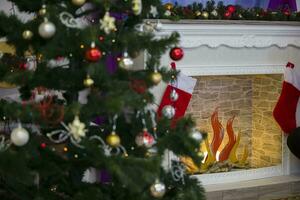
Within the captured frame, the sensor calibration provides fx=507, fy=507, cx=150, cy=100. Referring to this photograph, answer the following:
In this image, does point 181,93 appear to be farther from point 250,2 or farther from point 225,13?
point 250,2

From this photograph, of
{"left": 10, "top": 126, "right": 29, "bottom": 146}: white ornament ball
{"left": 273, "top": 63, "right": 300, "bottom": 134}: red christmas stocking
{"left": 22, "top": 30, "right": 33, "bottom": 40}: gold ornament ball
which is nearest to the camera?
{"left": 10, "top": 126, "right": 29, "bottom": 146}: white ornament ball

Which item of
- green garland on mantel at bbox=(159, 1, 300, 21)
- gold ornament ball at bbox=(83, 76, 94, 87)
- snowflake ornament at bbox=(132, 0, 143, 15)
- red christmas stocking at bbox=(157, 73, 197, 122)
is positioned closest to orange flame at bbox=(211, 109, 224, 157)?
red christmas stocking at bbox=(157, 73, 197, 122)

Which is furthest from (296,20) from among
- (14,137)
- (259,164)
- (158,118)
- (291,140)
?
(14,137)

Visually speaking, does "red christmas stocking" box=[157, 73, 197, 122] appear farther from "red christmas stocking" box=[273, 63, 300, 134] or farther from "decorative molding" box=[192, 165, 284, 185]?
"red christmas stocking" box=[273, 63, 300, 134]

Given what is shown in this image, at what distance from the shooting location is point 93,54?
1734mm

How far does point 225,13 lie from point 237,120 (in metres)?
0.90

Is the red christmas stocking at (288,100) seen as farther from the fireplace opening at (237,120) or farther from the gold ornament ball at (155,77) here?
the gold ornament ball at (155,77)

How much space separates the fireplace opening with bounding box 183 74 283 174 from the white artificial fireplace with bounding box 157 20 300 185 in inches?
3.7

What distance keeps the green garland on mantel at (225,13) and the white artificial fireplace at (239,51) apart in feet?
0.14

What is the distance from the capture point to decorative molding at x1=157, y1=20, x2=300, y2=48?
3.07 m

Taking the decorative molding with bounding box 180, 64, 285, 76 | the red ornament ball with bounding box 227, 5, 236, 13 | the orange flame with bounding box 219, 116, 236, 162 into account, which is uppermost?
the red ornament ball with bounding box 227, 5, 236, 13

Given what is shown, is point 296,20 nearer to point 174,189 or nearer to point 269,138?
point 269,138

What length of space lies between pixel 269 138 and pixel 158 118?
73.2 inches

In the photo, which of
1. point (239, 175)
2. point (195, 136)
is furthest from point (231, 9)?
point (195, 136)
